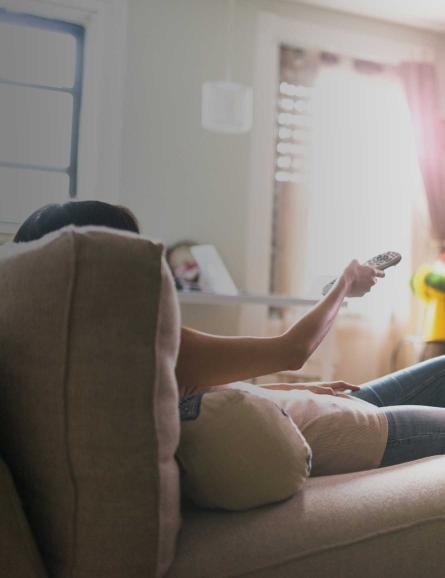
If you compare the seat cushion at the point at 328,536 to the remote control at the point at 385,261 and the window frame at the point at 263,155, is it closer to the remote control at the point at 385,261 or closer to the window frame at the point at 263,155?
the remote control at the point at 385,261

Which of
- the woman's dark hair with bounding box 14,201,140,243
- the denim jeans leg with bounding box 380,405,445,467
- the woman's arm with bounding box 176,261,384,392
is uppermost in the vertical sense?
the woman's dark hair with bounding box 14,201,140,243

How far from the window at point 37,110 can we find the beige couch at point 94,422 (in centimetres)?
333

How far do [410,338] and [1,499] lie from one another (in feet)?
13.9

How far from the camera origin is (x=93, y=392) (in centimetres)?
83

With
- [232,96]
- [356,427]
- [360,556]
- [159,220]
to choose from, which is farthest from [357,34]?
[360,556]

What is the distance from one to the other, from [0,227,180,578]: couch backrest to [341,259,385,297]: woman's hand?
62 centimetres

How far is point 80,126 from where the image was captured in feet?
13.9

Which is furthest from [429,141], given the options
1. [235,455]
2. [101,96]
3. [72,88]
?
[235,455]

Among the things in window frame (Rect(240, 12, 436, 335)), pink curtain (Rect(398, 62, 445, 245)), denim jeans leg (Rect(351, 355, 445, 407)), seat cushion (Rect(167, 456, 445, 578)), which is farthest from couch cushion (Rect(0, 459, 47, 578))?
pink curtain (Rect(398, 62, 445, 245))

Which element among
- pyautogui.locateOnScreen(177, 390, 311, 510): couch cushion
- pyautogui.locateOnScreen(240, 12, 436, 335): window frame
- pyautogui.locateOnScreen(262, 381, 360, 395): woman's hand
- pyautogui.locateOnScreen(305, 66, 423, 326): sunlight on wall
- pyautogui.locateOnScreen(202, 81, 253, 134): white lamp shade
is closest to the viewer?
pyautogui.locateOnScreen(177, 390, 311, 510): couch cushion

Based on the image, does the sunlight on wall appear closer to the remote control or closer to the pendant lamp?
the pendant lamp

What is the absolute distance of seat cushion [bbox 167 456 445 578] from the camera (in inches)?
36.3

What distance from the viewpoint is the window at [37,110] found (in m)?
4.11

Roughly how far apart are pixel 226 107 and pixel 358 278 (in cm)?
281
